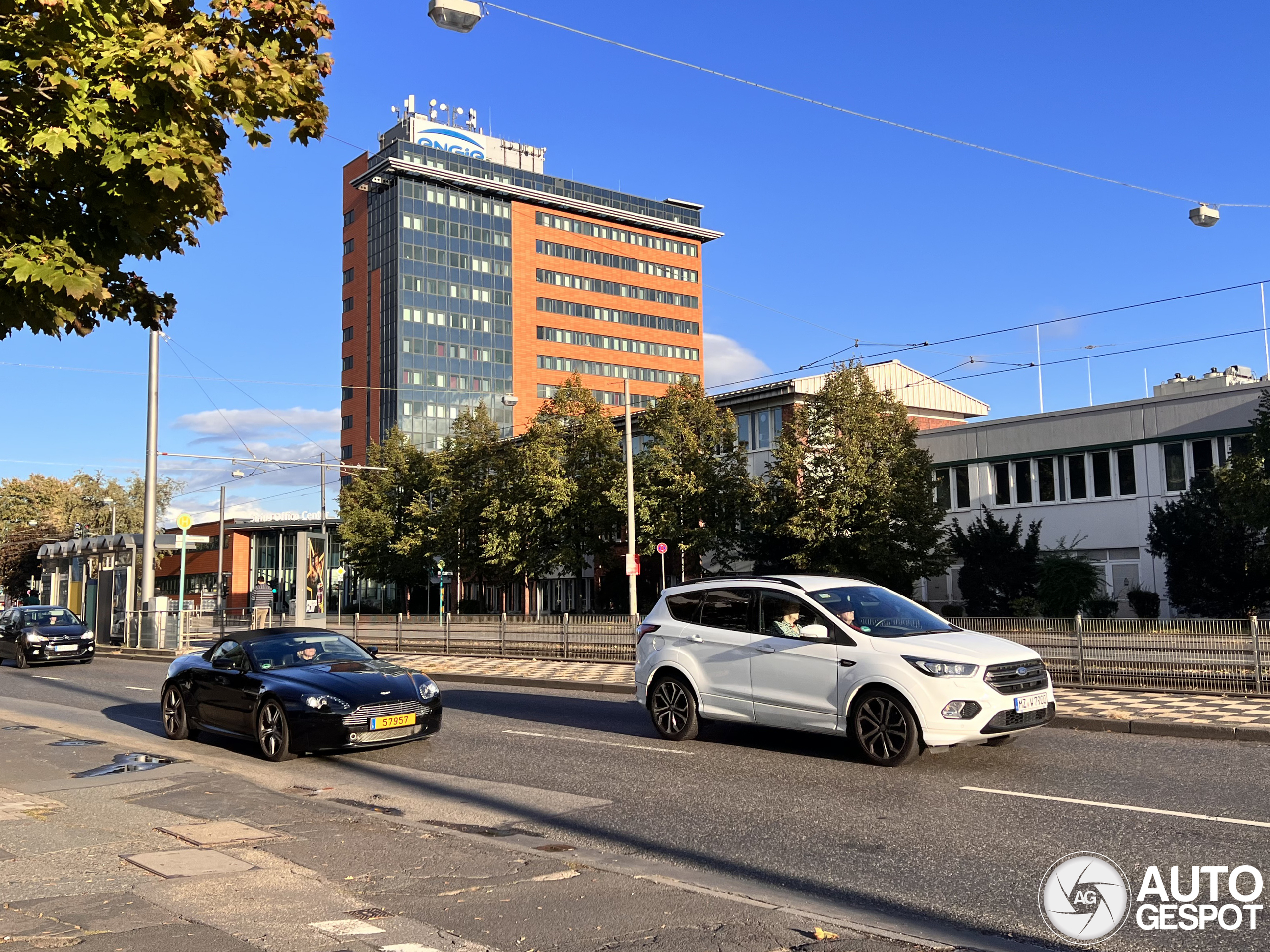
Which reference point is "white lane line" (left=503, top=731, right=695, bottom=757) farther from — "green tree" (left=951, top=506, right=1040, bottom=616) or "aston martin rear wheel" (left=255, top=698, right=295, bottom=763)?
"green tree" (left=951, top=506, right=1040, bottom=616)

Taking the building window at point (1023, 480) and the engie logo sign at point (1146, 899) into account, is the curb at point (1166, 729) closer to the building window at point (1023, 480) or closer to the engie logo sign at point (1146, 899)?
the engie logo sign at point (1146, 899)

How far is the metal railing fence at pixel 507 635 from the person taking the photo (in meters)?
23.8

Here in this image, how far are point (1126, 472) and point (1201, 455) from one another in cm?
282

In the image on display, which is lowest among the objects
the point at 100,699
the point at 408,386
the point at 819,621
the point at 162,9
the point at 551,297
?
the point at 100,699

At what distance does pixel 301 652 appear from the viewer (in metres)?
12.7

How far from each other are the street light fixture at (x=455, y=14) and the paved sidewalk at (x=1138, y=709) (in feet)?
34.4

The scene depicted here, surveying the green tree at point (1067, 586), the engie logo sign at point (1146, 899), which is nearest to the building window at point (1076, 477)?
the green tree at point (1067, 586)

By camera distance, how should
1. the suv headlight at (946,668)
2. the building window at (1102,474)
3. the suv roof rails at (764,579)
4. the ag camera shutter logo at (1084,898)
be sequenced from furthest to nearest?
1. the building window at (1102,474)
2. the suv roof rails at (764,579)
3. the suv headlight at (946,668)
4. the ag camera shutter logo at (1084,898)

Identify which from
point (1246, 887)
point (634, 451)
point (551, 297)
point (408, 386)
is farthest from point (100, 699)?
point (551, 297)

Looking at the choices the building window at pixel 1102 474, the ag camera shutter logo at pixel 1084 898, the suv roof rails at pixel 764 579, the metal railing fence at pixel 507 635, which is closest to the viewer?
the ag camera shutter logo at pixel 1084 898

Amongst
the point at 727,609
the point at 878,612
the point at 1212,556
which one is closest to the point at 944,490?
the point at 1212,556

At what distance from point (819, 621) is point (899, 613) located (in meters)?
0.89

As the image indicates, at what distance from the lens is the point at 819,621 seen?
35.2 feet

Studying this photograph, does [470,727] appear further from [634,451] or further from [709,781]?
[634,451]
